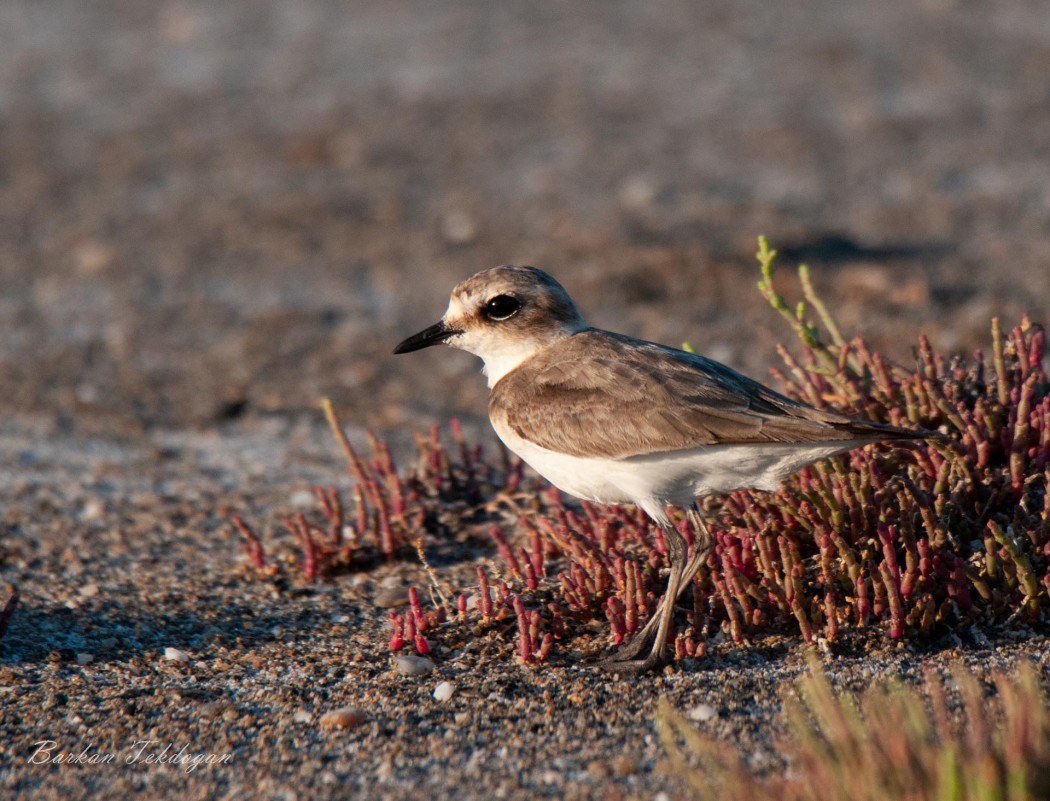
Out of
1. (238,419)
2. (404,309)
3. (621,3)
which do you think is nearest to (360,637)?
(238,419)

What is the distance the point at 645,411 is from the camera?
434 cm

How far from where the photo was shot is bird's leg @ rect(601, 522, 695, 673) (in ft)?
14.3

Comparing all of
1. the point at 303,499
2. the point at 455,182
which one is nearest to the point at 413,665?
the point at 303,499

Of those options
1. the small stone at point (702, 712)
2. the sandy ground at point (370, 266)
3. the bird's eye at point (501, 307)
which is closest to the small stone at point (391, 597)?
the sandy ground at point (370, 266)

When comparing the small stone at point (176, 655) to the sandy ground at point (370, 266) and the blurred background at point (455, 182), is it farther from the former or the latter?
the blurred background at point (455, 182)

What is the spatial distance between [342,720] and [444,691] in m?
0.39

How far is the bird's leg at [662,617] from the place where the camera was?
4352mm

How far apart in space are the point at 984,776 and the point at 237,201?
381 inches

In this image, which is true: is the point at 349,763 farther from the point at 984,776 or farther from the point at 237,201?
the point at 237,201

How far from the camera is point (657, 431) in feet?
14.0

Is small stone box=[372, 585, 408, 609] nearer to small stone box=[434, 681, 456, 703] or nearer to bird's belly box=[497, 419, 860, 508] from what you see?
small stone box=[434, 681, 456, 703]

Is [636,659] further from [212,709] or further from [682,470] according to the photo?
[212,709]

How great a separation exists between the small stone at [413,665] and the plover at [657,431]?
26.9 inches

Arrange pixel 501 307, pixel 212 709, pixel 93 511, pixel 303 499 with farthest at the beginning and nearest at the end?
pixel 303 499 → pixel 93 511 → pixel 501 307 → pixel 212 709
